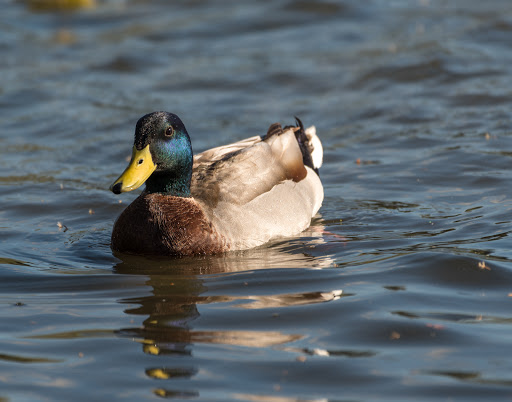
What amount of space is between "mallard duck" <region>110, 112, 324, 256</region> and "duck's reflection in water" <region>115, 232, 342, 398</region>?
0.17m

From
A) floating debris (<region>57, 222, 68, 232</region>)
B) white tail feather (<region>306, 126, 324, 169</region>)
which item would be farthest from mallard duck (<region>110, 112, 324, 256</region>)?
white tail feather (<region>306, 126, 324, 169</region>)

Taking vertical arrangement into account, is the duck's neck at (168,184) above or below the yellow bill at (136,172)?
below

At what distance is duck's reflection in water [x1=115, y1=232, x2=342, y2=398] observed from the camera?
5.02m

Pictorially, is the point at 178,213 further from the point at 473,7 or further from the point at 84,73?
the point at 473,7

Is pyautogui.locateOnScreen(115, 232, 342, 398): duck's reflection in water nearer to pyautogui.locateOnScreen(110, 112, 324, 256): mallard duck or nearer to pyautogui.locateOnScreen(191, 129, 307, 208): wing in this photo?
pyautogui.locateOnScreen(110, 112, 324, 256): mallard duck

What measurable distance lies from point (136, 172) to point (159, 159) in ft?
0.95

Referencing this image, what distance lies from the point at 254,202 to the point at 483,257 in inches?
79.9

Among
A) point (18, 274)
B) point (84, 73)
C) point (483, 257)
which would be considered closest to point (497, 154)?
point (483, 257)

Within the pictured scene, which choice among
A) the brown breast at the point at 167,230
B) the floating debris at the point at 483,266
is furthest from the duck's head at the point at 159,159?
the floating debris at the point at 483,266

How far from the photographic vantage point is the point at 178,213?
7055mm

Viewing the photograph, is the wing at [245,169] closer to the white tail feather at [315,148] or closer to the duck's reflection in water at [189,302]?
the duck's reflection in water at [189,302]

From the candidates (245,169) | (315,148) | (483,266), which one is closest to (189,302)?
(245,169)

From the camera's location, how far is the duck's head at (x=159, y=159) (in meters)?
6.69

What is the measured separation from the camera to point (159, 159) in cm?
691
